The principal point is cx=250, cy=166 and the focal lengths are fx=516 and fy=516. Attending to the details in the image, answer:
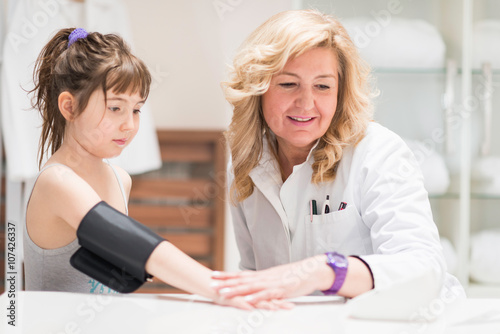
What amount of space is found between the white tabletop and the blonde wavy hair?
0.41m

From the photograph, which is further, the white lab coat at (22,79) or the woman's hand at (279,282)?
the white lab coat at (22,79)

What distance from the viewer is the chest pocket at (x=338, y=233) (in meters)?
1.10

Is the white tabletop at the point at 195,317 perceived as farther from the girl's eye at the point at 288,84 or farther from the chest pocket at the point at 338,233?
the girl's eye at the point at 288,84

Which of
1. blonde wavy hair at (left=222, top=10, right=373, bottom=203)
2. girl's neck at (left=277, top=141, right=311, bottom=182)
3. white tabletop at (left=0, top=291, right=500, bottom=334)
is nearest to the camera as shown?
white tabletop at (left=0, top=291, right=500, bottom=334)

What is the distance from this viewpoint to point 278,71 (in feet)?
3.45

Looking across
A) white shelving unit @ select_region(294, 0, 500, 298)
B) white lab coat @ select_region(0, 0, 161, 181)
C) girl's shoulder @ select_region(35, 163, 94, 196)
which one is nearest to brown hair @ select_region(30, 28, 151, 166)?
girl's shoulder @ select_region(35, 163, 94, 196)

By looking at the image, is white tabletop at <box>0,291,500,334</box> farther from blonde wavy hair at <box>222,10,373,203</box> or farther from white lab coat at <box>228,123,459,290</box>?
blonde wavy hair at <box>222,10,373,203</box>

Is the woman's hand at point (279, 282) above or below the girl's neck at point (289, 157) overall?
below

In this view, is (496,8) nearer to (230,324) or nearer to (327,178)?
(327,178)

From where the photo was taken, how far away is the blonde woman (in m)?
0.89

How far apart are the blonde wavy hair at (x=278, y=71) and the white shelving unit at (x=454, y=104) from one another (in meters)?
0.98

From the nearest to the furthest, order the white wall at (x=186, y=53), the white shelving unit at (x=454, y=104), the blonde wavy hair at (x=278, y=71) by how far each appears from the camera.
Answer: the blonde wavy hair at (x=278, y=71), the white shelving unit at (x=454, y=104), the white wall at (x=186, y=53)

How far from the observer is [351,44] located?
1.14 metres

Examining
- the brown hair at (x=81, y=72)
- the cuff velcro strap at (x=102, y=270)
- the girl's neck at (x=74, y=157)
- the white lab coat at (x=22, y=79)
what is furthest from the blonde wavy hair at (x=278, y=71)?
the white lab coat at (x=22, y=79)
